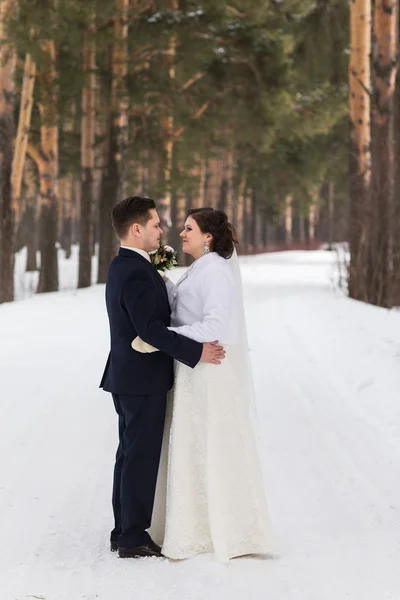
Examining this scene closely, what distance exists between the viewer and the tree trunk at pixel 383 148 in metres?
14.0

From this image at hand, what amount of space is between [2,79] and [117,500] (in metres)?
13.1

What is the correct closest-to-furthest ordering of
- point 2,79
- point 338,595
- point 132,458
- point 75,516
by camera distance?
point 338,595, point 132,458, point 75,516, point 2,79

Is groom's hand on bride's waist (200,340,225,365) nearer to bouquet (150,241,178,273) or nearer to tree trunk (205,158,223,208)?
bouquet (150,241,178,273)

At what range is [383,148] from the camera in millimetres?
14203

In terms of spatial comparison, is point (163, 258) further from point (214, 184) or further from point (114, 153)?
point (214, 184)

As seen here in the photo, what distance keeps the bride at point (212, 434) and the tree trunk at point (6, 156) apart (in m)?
12.2

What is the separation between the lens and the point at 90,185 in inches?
857

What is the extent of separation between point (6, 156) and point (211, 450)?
13.2 meters

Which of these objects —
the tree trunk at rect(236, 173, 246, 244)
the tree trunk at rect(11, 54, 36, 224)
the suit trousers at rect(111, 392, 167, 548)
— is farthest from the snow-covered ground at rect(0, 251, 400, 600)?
the tree trunk at rect(236, 173, 246, 244)

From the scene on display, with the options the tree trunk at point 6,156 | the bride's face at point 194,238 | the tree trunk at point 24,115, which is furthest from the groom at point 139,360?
the tree trunk at point 24,115

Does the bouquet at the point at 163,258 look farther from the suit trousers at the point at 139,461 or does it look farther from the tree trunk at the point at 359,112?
the tree trunk at the point at 359,112

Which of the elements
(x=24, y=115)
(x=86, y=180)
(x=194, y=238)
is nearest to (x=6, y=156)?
(x=24, y=115)

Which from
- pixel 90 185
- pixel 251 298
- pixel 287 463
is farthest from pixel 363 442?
pixel 90 185

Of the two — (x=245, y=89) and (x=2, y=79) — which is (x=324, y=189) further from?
(x=2, y=79)
